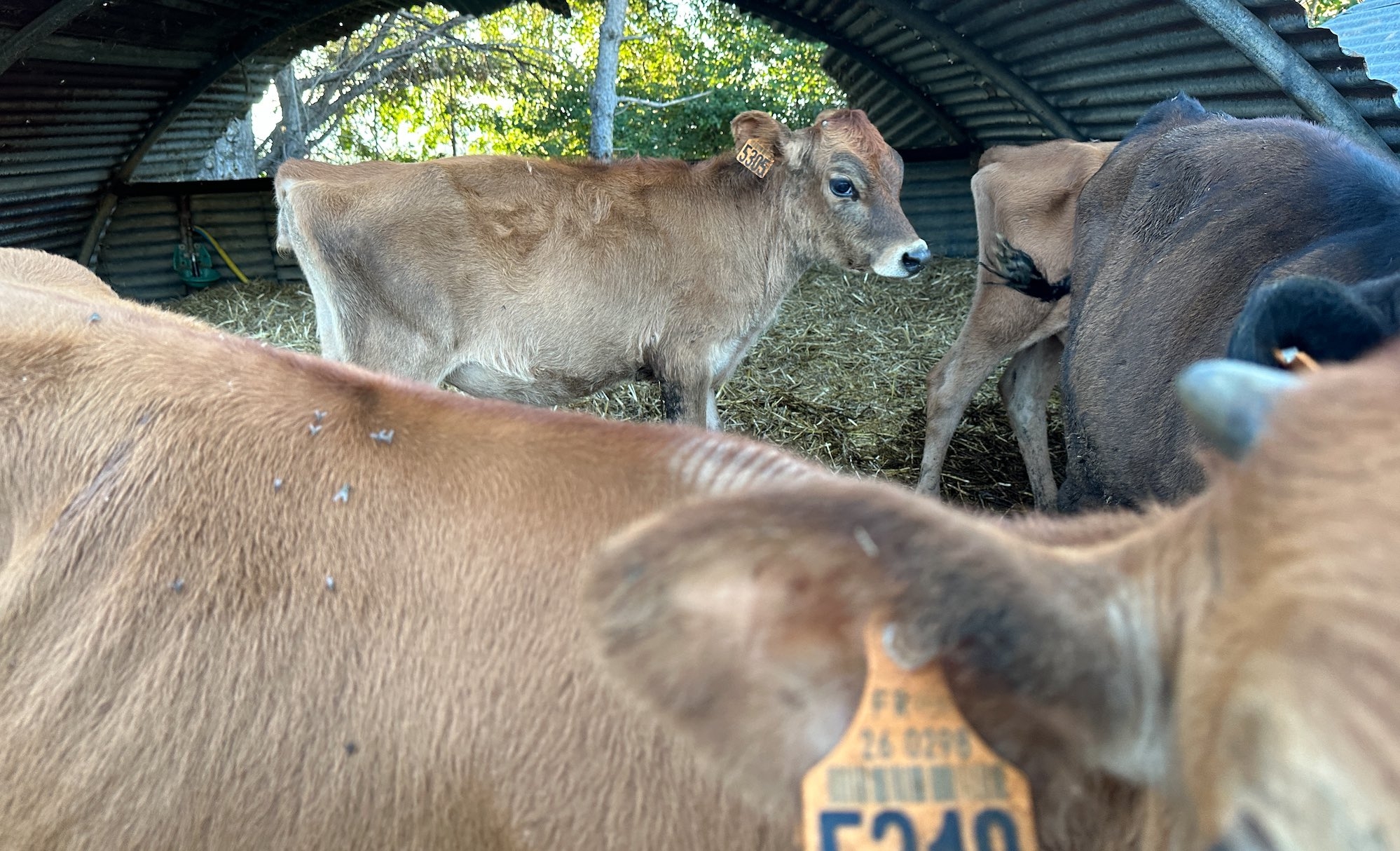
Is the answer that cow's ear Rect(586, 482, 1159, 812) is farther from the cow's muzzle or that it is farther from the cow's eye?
the cow's eye

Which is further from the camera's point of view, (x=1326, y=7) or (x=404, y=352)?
(x=1326, y=7)

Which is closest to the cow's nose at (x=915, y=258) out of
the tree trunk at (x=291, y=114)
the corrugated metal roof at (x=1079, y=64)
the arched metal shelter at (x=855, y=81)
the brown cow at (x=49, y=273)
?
the arched metal shelter at (x=855, y=81)

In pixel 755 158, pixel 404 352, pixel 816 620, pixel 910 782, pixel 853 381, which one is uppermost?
pixel 816 620

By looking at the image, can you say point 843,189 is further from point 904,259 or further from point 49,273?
point 49,273

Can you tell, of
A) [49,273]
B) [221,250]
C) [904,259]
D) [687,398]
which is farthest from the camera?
[221,250]

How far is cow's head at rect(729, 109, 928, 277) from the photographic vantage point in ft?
17.9

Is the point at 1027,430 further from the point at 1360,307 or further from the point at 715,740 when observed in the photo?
the point at 715,740

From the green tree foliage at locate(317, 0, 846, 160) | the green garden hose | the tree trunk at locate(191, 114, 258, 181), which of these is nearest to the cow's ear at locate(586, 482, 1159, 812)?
the green garden hose

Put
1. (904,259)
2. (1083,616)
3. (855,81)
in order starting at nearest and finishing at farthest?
(1083,616), (904,259), (855,81)

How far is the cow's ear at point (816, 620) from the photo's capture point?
81 centimetres

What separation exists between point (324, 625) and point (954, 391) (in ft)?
15.7

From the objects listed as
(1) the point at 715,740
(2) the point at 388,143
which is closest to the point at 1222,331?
(1) the point at 715,740

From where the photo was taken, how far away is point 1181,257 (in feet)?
11.0

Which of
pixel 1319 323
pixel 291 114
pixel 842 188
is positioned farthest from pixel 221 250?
pixel 1319 323
